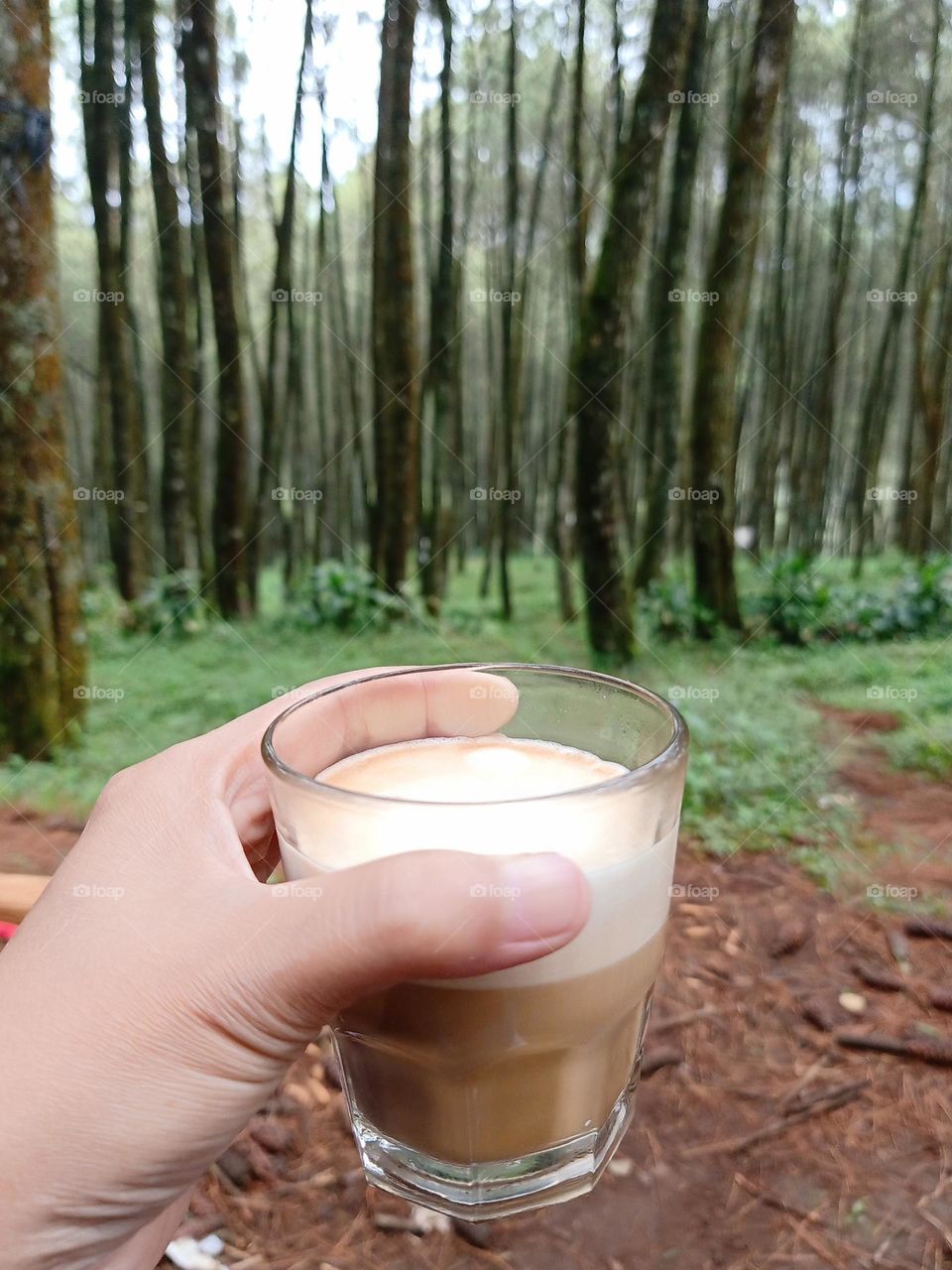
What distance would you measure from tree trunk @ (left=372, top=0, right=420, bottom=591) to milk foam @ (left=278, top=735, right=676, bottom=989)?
11.5ft

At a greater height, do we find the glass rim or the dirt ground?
the glass rim

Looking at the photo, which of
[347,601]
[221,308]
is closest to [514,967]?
[347,601]

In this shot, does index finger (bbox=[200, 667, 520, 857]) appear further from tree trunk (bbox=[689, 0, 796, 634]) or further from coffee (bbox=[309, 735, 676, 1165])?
tree trunk (bbox=[689, 0, 796, 634])

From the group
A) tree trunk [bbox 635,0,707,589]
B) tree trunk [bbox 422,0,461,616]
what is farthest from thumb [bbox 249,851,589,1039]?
tree trunk [bbox 635,0,707,589]

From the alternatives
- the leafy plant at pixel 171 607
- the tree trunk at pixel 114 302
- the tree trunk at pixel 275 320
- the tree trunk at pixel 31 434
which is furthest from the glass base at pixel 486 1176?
the tree trunk at pixel 114 302

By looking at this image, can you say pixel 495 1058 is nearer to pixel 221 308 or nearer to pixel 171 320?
pixel 221 308

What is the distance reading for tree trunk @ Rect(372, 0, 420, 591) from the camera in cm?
362

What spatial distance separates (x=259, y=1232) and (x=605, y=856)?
105 centimetres

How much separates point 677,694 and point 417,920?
294 cm

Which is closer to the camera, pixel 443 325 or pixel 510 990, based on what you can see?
pixel 510 990

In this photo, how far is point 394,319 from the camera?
155 inches

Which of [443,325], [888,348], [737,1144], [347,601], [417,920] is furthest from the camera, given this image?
[888,348]

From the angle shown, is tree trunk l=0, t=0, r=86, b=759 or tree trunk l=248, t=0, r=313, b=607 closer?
tree trunk l=0, t=0, r=86, b=759

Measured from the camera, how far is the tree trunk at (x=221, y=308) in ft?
12.1
